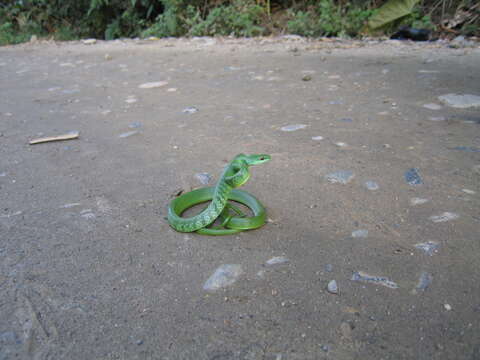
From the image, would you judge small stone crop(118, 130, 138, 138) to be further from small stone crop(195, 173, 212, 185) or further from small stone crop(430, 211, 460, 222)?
small stone crop(430, 211, 460, 222)

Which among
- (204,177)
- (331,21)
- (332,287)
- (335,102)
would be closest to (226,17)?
(331,21)

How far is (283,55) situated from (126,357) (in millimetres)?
6223

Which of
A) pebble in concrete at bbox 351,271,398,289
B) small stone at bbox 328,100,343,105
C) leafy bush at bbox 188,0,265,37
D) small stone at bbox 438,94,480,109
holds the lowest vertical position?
pebble in concrete at bbox 351,271,398,289

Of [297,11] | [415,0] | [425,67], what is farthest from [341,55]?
[297,11]

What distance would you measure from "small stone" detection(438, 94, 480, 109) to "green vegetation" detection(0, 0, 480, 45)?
449 cm

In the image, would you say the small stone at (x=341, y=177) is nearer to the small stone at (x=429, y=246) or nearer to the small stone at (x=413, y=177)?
the small stone at (x=413, y=177)

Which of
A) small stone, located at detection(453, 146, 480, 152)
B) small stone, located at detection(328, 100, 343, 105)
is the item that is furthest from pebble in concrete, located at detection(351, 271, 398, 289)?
small stone, located at detection(328, 100, 343, 105)

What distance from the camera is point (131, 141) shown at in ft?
11.2

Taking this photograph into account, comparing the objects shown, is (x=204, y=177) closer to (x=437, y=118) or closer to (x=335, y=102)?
(x=335, y=102)

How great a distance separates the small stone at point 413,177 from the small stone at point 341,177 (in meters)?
0.35

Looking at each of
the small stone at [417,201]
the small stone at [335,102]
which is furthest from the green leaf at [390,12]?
the small stone at [417,201]

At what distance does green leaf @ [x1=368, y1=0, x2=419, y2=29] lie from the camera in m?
8.02

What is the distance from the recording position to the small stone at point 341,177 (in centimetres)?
255

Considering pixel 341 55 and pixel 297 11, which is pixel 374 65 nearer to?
pixel 341 55
